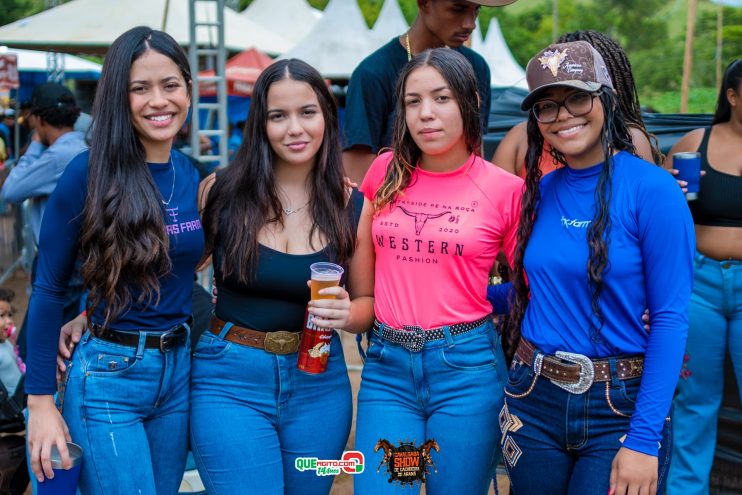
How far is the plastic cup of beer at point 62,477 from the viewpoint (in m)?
2.40

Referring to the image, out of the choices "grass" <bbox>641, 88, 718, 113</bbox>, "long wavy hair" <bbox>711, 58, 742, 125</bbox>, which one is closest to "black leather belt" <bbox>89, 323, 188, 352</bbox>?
"long wavy hair" <bbox>711, 58, 742, 125</bbox>

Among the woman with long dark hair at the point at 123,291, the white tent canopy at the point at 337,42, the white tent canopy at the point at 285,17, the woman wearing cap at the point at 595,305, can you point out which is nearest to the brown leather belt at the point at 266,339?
the woman with long dark hair at the point at 123,291

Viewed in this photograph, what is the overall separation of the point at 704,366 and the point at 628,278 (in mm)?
2069

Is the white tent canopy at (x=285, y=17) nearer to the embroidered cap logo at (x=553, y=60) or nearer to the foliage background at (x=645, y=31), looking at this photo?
the foliage background at (x=645, y=31)

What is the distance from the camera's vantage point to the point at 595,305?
227 cm

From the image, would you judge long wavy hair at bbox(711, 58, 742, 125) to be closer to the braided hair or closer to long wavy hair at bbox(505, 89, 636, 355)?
the braided hair

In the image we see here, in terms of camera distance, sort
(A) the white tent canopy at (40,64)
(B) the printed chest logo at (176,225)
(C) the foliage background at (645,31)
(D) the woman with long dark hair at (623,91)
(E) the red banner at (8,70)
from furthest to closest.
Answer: (C) the foliage background at (645,31)
(A) the white tent canopy at (40,64)
(E) the red banner at (8,70)
(D) the woman with long dark hair at (623,91)
(B) the printed chest logo at (176,225)

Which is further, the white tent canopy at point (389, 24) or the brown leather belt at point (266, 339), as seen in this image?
the white tent canopy at point (389, 24)

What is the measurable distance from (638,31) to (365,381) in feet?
174

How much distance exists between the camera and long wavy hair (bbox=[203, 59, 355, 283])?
275cm

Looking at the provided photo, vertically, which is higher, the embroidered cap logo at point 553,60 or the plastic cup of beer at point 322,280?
the embroidered cap logo at point 553,60

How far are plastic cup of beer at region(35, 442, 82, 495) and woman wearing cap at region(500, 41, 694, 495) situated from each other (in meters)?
1.36

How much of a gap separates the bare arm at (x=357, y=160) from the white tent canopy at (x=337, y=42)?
960 centimetres
